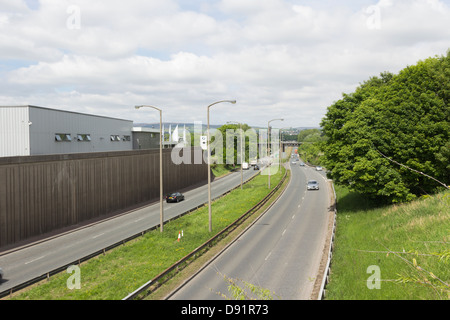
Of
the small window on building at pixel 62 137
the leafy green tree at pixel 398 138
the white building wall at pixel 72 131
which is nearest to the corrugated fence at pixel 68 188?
the white building wall at pixel 72 131

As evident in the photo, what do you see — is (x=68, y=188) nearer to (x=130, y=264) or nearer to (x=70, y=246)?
(x=70, y=246)

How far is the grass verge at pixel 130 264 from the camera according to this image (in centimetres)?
1589

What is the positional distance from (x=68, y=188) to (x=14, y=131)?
27.1ft

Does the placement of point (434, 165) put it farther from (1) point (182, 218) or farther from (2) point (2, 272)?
(2) point (2, 272)

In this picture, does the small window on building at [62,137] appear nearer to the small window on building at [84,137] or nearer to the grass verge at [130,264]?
the small window on building at [84,137]

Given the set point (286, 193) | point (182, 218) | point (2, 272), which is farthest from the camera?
point (286, 193)

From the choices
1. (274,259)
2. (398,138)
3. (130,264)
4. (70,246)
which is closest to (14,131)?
(70,246)

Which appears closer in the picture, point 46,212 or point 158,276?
point 158,276

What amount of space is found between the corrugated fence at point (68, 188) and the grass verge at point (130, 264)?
9246 millimetres

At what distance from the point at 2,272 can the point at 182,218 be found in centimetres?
1707

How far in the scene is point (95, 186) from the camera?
34.6 metres

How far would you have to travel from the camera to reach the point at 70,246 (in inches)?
976

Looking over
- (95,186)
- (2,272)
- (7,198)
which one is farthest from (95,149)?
(2,272)
